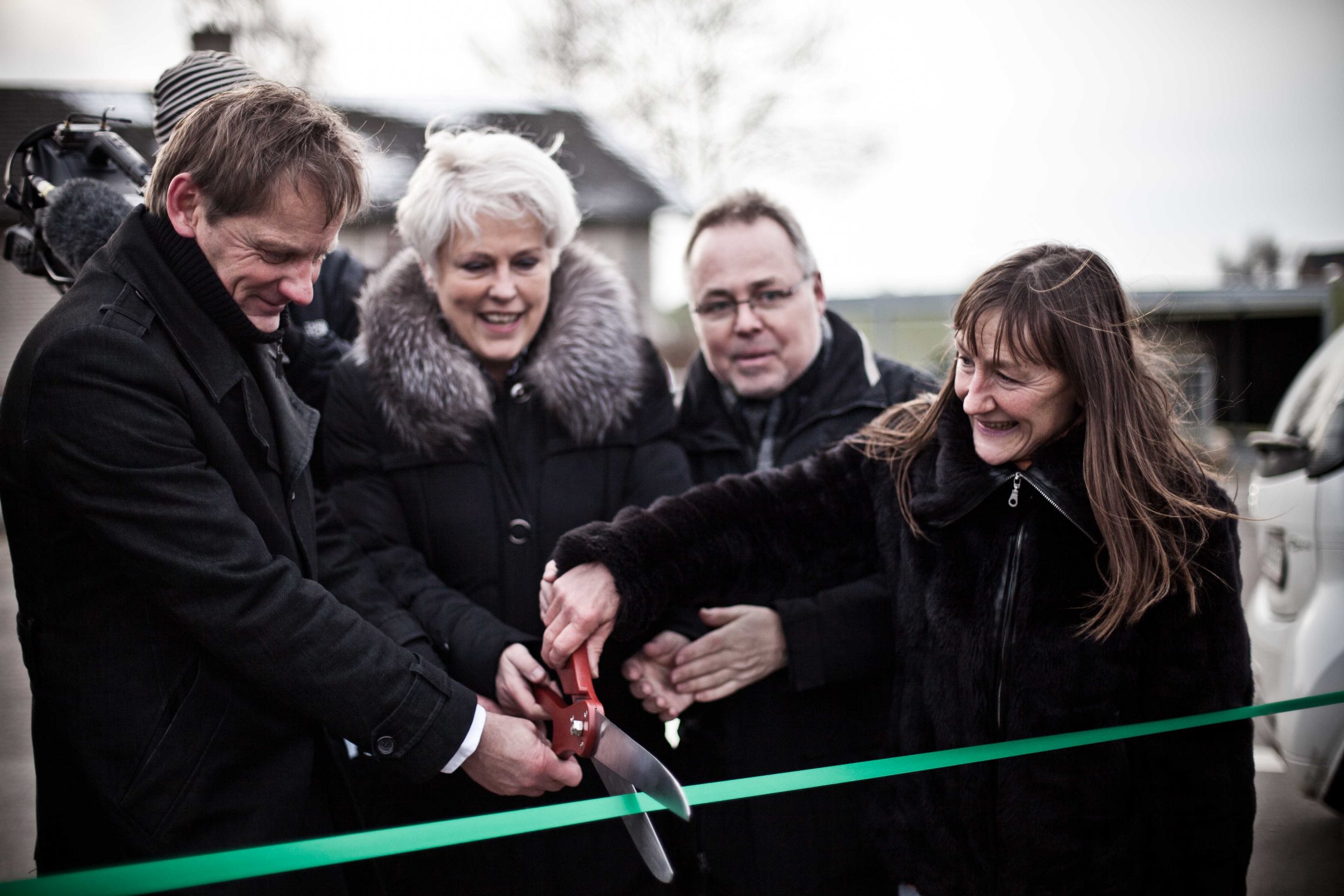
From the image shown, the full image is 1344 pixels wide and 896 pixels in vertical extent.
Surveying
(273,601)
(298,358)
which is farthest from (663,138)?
(273,601)

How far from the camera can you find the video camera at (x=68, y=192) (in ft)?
6.02

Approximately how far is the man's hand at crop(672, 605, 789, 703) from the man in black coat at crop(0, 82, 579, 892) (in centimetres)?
59

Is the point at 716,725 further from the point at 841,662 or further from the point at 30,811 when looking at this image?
the point at 30,811

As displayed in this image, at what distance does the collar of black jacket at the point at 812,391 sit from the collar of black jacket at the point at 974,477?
0.50m

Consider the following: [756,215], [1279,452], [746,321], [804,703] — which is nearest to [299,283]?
[746,321]

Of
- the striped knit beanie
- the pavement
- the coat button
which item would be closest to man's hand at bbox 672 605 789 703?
the coat button

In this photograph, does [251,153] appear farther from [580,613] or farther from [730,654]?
[730,654]

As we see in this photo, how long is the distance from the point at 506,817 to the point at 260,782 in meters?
0.49

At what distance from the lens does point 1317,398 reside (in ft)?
11.0

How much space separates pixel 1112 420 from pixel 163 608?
1.53 metres

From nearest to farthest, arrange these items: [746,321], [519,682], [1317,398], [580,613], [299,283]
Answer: [299,283], [580,613], [519,682], [746,321], [1317,398]

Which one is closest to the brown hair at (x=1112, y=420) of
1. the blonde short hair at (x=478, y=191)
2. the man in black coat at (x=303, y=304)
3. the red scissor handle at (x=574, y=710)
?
the red scissor handle at (x=574, y=710)

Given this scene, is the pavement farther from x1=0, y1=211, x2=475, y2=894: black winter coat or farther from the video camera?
the video camera

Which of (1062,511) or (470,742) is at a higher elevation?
(1062,511)
